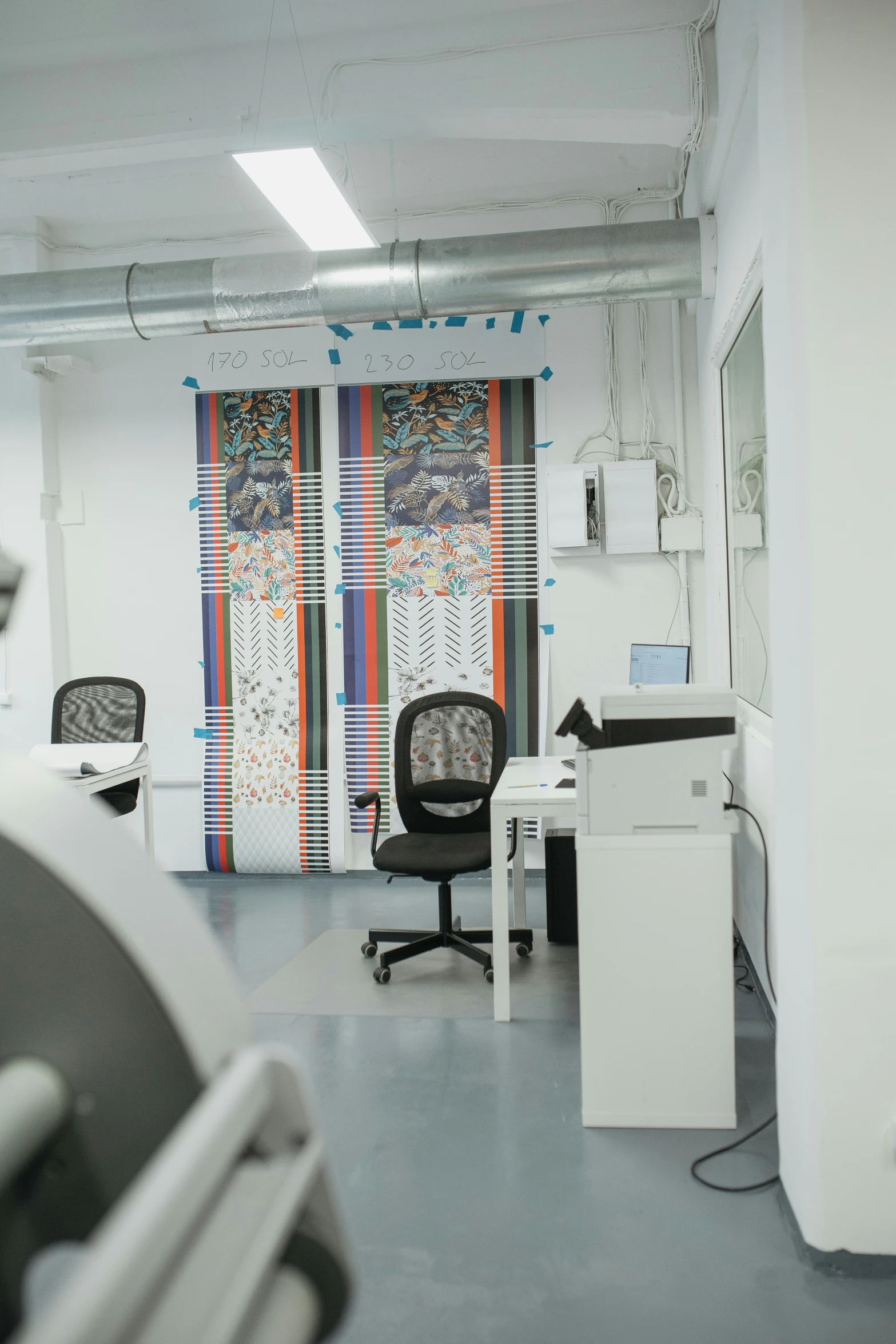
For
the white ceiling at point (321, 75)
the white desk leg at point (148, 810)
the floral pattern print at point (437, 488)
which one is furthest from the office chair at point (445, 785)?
the white ceiling at point (321, 75)

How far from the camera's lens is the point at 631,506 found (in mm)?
4707

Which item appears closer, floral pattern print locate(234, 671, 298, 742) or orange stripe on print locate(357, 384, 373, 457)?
orange stripe on print locate(357, 384, 373, 457)

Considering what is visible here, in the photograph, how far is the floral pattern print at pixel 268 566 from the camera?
5.14 meters

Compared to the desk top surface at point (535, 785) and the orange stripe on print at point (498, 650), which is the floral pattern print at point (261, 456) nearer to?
the orange stripe on print at point (498, 650)

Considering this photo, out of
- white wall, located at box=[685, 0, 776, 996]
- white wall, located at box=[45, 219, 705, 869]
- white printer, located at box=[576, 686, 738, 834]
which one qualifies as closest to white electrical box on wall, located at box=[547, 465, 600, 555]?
white wall, located at box=[685, 0, 776, 996]

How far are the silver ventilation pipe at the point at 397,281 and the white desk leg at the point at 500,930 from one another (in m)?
2.24

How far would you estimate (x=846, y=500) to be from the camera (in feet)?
5.91

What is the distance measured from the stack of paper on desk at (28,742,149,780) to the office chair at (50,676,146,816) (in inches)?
14.7

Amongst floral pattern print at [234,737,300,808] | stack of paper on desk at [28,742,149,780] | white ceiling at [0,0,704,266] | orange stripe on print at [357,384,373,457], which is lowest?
floral pattern print at [234,737,300,808]

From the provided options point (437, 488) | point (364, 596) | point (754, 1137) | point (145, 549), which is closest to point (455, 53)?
point (437, 488)

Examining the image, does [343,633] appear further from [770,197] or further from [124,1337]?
[124,1337]

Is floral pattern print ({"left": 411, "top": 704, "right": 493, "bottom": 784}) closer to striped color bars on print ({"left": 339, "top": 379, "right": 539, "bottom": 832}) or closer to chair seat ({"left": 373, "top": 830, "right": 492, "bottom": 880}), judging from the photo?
chair seat ({"left": 373, "top": 830, "right": 492, "bottom": 880})

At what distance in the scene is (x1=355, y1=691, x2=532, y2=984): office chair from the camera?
3750 millimetres

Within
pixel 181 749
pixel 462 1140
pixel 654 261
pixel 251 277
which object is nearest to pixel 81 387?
pixel 251 277
